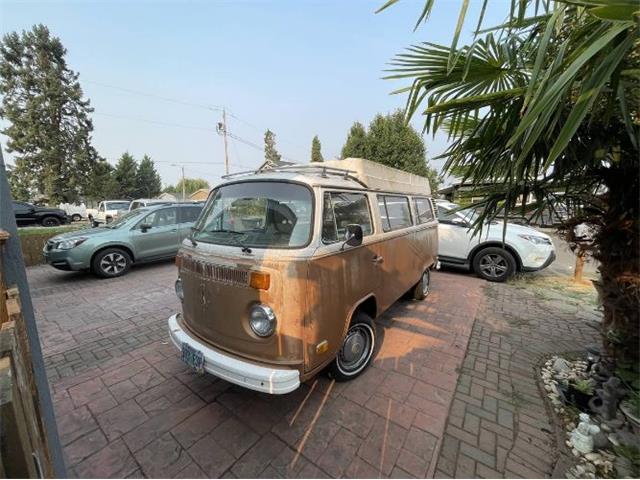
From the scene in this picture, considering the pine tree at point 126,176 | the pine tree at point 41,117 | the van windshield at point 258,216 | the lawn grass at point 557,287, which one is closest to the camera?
the van windshield at point 258,216

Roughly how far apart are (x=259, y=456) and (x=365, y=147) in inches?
754

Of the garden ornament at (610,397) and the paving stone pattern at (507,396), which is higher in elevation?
the garden ornament at (610,397)

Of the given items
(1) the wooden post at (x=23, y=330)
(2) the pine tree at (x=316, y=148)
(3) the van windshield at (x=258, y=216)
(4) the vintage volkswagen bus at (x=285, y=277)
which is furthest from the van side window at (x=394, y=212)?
(2) the pine tree at (x=316, y=148)

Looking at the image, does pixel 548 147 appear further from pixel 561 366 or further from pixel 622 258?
pixel 561 366

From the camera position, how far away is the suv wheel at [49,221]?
642 inches

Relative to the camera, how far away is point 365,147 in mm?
19109

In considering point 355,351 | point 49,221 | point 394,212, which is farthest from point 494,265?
point 49,221

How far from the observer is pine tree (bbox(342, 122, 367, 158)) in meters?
19.4

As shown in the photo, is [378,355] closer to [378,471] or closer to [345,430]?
[345,430]

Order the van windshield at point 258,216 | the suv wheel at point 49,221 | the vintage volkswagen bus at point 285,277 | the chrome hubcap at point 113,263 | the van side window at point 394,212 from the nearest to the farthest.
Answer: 1. the vintage volkswagen bus at point 285,277
2. the van windshield at point 258,216
3. the van side window at point 394,212
4. the chrome hubcap at point 113,263
5. the suv wheel at point 49,221

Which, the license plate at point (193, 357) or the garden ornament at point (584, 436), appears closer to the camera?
the garden ornament at point (584, 436)

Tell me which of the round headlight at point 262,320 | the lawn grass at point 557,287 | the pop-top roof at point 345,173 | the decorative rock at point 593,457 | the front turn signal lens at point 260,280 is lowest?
the lawn grass at point 557,287

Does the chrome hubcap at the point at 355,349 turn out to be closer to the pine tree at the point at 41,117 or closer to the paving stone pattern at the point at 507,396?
Answer: the paving stone pattern at the point at 507,396

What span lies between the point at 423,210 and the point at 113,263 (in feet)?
23.2
